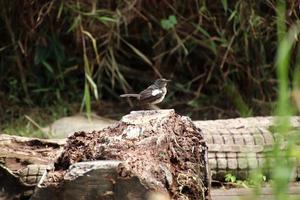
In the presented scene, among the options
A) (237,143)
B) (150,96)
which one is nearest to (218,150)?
(237,143)

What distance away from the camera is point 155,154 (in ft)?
13.3

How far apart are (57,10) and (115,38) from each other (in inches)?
25.7

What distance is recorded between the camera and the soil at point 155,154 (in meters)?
3.85

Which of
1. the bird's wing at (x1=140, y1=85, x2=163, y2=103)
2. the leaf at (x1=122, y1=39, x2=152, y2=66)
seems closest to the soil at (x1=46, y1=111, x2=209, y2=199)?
the bird's wing at (x1=140, y1=85, x2=163, y2=103)

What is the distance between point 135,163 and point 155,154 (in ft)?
0.72

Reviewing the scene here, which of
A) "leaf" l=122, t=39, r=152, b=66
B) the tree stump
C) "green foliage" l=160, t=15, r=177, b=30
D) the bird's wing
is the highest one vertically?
"green foliage" l=160, t=15, r=177, b=30

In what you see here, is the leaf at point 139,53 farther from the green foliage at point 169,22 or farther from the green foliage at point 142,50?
the green foliage at point 169,22

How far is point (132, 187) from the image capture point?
12.1ft

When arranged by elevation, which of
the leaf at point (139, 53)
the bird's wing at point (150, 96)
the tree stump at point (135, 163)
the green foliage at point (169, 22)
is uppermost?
the green foliage at point (169, 22)

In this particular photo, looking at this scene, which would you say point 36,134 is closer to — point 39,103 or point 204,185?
point 39,103

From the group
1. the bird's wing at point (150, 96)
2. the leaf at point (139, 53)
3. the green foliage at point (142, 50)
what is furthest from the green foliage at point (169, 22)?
the bird's wing at point (150, 96)

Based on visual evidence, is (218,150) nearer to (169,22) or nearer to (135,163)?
(135,163)

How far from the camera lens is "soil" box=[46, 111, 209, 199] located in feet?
12.6

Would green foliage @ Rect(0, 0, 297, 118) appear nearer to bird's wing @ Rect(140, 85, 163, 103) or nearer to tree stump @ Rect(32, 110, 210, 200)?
bird's wing @ Rect(140, 85, 163, 103)
